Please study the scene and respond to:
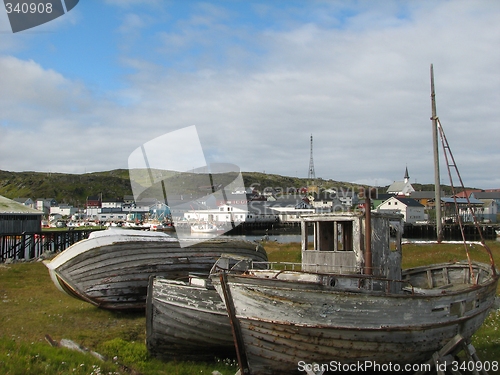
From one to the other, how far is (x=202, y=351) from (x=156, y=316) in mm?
1506

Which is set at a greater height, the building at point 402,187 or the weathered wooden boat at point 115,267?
the building at point 402,187

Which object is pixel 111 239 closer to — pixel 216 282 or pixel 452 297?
pixel 216 282

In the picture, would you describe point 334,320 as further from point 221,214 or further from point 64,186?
point 64,186

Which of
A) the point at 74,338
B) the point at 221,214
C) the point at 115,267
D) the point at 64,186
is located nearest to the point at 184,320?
the point at 74,338

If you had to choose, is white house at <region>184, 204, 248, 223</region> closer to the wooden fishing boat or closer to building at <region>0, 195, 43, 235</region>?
building at <region>0, 195, 43, 235</region>

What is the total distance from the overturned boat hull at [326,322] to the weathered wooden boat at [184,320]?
1.44 metres

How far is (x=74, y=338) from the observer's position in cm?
1158

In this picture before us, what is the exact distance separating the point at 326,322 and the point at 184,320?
12.9 ft

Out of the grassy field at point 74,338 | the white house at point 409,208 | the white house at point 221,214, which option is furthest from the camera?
the white house at point 221,214

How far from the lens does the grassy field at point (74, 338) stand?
8.23 metres

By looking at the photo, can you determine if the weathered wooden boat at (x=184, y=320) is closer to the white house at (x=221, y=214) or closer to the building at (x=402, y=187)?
the white house at (x=221, y=214)

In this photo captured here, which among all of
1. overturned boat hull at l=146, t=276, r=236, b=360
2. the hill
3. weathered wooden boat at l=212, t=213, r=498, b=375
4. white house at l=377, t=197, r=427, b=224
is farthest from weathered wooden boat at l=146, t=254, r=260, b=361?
the hill

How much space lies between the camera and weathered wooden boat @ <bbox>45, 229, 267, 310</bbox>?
548 inches

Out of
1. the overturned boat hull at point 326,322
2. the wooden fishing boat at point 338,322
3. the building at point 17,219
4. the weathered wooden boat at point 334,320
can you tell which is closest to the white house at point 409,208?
the building at point 17,219
